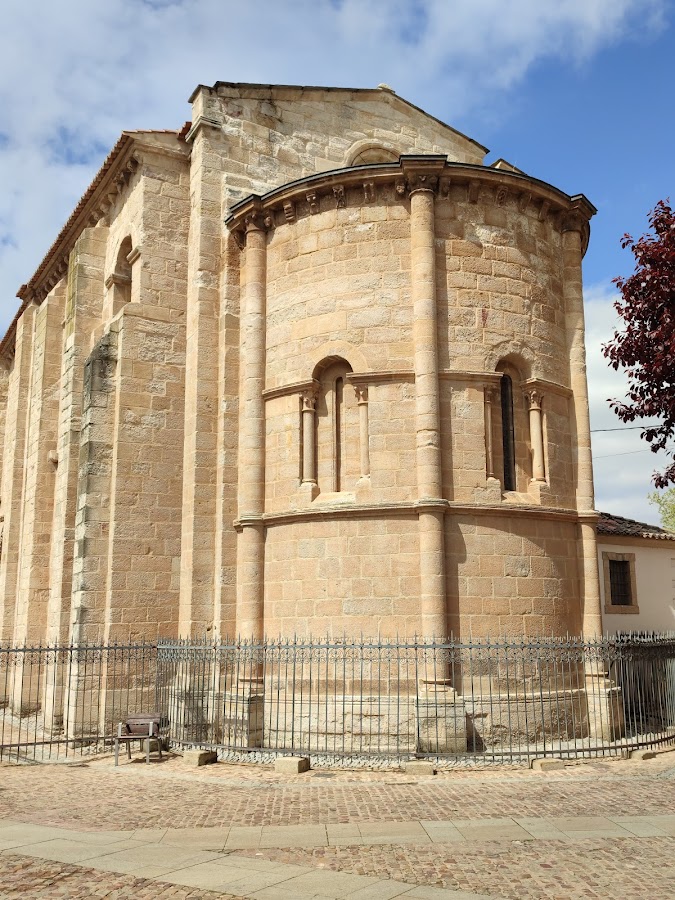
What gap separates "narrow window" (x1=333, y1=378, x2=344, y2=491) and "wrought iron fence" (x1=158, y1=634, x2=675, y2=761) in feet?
9.12

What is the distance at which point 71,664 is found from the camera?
47.6ft

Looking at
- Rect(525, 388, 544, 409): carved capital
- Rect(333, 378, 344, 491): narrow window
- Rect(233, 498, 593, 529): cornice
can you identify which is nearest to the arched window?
Rect(333, 378, 344, 491): narrow window

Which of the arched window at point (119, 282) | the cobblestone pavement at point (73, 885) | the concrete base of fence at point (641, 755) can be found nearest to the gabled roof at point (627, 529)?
the concrete base of fence at point (641, 755)

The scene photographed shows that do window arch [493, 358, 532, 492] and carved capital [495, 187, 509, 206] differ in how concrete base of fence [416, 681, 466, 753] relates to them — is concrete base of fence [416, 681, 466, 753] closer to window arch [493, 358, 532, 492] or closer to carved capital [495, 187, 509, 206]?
window arch [493, 358, 532, 492]

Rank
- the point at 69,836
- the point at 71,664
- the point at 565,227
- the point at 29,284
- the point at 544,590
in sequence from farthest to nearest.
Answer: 1. the point at 29,284
2. the point at 565,227
3. the point at 71,664
4. the point at 544,590
5. the point at 69,836

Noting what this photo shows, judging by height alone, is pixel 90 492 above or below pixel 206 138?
below

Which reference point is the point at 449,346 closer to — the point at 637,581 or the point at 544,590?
the point at 544,590

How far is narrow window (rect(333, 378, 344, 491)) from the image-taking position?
14.0 metres

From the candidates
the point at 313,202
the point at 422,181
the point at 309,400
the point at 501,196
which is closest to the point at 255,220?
A: the point at 313,202

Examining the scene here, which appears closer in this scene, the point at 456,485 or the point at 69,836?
the point at 69,836

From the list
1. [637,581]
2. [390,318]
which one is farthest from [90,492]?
[637,581]

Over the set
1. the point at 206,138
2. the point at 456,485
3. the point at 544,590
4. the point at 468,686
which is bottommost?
the point at 468,686

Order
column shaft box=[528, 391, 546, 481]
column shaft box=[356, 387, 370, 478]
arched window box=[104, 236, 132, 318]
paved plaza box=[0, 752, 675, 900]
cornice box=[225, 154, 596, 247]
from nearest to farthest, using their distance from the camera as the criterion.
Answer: paved plaza box=[0, 752, 675, 900] → column shaft box=[356, 387, 370, 478] → cornice box=[225, 154, 596, 247] → column shaft box=[528, 391, 546, 481] → arched window box=[104, 236, 132, 318]

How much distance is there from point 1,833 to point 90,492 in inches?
302
